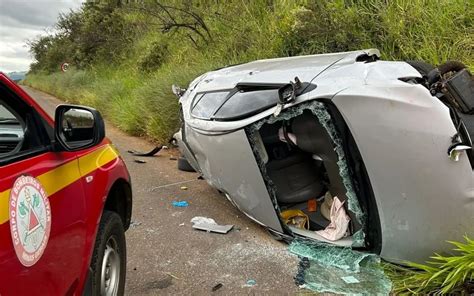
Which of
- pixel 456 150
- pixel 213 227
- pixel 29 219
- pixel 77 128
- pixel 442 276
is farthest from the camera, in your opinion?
pixel 213 227

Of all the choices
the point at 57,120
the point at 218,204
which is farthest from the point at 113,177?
the point at 218,204

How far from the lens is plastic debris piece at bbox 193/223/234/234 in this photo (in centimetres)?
405

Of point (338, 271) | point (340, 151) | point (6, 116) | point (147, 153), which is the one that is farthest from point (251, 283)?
point (147, 153)

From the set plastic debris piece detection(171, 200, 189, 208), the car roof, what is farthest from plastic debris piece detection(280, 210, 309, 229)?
plastic debris piece detection(171, 200, 189, 208)

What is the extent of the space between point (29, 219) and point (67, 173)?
16.4 inches

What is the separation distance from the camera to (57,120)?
1989 mm

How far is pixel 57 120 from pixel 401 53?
16.2 feet

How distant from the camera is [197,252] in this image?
3.67 metres

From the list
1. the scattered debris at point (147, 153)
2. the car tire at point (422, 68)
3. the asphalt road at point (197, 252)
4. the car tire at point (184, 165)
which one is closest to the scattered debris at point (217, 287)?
the asphalt road at point (197, 252)

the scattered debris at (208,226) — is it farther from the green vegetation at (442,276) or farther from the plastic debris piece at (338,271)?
the green vegetation at (442,276)

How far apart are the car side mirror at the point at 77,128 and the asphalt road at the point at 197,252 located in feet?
1.36

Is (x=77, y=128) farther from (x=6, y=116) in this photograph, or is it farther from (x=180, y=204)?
(x=180, y=204)

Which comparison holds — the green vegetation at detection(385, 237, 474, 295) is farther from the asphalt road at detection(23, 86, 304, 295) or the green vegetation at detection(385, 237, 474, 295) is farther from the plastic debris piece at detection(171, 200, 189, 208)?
the plastic debris piece at detection(171, 200, 189, 208)

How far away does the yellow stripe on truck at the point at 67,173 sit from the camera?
1413 mm
